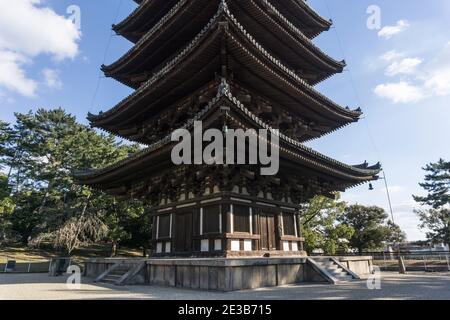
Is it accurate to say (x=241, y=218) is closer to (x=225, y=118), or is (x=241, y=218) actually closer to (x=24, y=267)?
(x=225, y=118)

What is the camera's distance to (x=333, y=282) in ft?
35.9

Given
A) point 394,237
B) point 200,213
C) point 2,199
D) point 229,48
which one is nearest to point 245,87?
point 229,48

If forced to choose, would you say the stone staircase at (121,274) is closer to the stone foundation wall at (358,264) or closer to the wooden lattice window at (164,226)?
the wooden lattice window at (164,226)

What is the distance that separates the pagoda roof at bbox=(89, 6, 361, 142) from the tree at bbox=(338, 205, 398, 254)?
116 feet

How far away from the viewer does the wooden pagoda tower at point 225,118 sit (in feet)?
39.1

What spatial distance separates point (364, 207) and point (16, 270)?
4663 centimetres

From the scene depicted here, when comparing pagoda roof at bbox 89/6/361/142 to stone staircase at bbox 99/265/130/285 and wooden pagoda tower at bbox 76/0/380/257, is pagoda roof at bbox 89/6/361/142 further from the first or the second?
stone staircase at bbox 99/265/130/285

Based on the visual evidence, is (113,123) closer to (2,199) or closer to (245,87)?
(245,87)

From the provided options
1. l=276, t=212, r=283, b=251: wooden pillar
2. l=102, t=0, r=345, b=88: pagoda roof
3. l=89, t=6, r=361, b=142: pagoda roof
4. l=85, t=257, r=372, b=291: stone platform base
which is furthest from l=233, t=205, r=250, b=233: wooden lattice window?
l=102, t=0, r=345, b=88: pagoda roof

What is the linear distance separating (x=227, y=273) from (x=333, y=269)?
551 centimetres

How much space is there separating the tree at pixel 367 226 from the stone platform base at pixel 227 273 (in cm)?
3695

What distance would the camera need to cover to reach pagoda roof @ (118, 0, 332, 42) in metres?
17.8

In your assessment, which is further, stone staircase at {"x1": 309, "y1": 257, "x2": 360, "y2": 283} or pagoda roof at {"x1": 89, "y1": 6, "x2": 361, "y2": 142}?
stone staircase at {"x1": 309, "y1": 257, "x2": 360, "y2": 283}

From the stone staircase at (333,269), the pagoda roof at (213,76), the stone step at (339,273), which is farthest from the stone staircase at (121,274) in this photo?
the stone step at (339,273)
